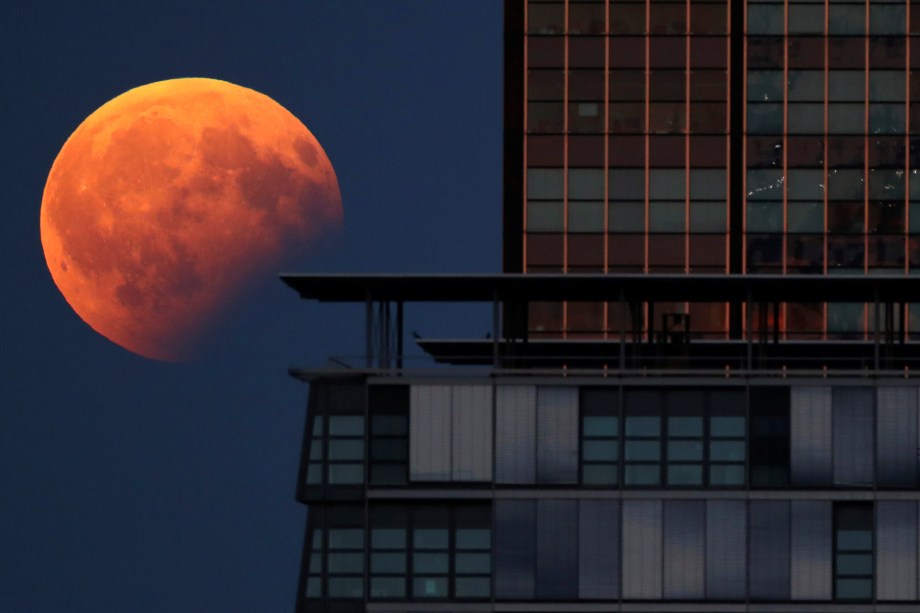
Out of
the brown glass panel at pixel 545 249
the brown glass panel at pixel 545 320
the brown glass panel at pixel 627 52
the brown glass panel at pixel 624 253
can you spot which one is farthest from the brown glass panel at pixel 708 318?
the brown glass panel at pixel 627 52

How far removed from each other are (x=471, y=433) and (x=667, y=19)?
44461 mm

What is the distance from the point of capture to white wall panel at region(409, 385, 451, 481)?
283 ft

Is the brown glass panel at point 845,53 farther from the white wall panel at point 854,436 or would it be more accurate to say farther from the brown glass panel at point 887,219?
the white wall panel at point 854,436

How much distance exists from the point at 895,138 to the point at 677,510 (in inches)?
1824

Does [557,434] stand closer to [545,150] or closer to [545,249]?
[545,249]

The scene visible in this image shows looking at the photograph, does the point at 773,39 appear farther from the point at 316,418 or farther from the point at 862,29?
the point at 316,418

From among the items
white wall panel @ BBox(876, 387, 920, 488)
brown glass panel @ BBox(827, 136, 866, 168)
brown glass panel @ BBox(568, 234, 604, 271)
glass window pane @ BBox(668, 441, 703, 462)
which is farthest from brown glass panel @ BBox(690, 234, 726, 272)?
glass window pane @ BBox(668, 441, 703, 462)

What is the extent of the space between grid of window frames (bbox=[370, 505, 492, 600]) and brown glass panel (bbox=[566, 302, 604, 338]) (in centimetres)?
3728

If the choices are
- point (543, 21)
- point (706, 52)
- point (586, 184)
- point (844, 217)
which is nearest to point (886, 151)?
point (844, 217)

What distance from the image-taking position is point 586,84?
124 m

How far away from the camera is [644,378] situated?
284ft

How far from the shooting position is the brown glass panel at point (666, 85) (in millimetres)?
123812

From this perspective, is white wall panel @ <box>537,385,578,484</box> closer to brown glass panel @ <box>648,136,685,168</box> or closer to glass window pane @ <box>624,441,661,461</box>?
glass window pane @ <box>624,441,661,461</box>

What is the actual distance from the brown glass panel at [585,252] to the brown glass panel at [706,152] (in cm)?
742
